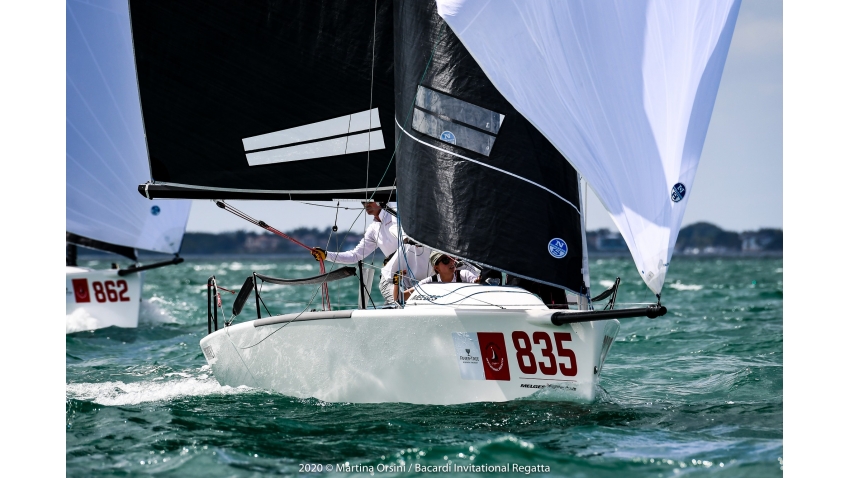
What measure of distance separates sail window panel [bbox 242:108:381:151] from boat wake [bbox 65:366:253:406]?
1.84m

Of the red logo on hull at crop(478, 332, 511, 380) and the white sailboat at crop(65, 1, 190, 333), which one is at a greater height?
the white sailboat at crop(65, 1, 190, 333)

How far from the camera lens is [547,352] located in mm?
5250

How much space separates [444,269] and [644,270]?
5.00ft

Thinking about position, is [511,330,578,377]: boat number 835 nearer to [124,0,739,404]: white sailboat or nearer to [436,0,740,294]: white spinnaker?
[124,0,739,404]: white sailboat

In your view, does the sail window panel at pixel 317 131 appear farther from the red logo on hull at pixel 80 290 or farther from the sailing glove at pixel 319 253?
the red logo on hull at pixel 80 290

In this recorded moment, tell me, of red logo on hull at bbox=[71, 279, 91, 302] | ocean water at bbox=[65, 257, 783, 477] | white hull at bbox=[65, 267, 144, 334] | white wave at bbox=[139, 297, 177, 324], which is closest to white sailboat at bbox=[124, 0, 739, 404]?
ocean water at bbox=[65, 257, 783, 477]

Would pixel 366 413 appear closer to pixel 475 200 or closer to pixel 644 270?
pixel 475 200

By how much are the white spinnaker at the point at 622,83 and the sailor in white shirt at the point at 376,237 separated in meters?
2.00

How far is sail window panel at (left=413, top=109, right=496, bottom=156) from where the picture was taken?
18.0ft

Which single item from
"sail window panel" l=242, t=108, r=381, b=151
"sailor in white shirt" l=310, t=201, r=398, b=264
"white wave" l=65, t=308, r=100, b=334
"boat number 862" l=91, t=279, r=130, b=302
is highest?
"sail window panel" l=242, t=108, r=381, b=151

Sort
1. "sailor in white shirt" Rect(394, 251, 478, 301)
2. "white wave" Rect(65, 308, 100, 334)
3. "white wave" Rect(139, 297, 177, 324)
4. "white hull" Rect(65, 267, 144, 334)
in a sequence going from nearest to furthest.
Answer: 1. "sailor in white shirt" Rect(394, 251, 478, 301)
2. "white wave" Rect(65, 308, 100, 334)
3. "white hull" Rect(65, 267, 144, 334)
4. "white wave" Rect(139, 297, 177, 324)

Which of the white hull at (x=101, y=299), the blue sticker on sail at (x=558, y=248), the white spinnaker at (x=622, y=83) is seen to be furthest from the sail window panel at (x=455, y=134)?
the white hull at (x=101, y=299)

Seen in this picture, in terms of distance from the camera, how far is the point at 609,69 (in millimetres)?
5078

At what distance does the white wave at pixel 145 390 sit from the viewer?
640 centimetres
